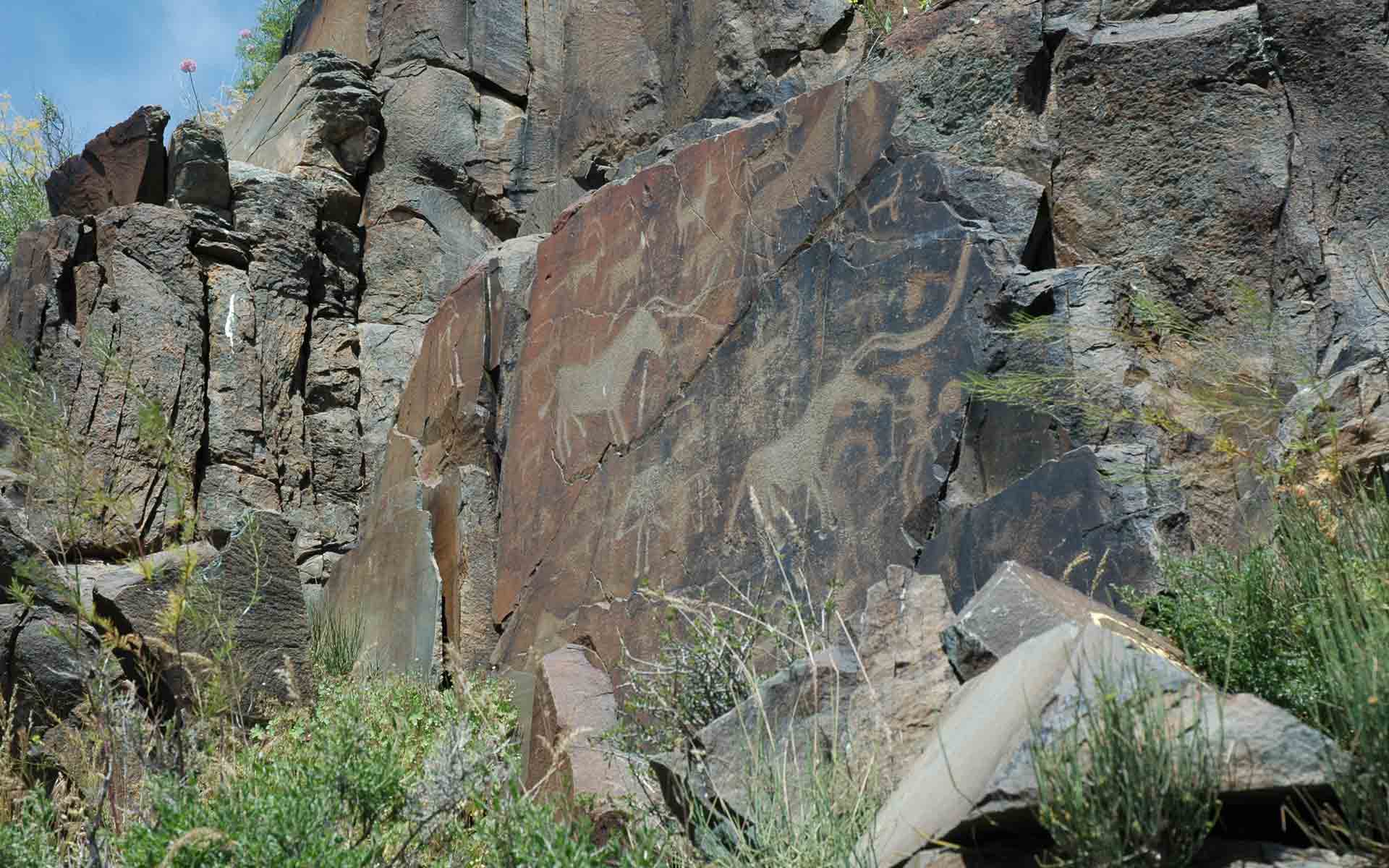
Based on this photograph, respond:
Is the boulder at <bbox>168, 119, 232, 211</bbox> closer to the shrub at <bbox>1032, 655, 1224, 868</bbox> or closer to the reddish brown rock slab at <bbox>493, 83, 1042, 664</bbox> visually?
the reddish brown rock slab at <bbox>493, 83, 1042, 664</bbox>

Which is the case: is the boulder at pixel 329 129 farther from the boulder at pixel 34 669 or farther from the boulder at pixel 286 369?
the boulder at pixel 34 669

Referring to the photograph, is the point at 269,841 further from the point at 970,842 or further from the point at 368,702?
the point at 368,702

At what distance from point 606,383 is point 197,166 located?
4.25 metres

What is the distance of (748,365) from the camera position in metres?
5.19

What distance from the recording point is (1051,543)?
3859mm

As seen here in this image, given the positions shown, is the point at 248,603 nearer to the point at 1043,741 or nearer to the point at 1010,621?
the point at 1010,621

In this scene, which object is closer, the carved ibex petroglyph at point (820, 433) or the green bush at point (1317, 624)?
the green bush at point (1317, 624)

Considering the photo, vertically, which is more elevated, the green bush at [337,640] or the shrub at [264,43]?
the shrub at [264,43]

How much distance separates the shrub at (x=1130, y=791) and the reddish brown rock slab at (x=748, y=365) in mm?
1688

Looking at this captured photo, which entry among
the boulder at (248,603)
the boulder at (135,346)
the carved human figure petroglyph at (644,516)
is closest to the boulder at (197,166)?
the boulder at (135,346)

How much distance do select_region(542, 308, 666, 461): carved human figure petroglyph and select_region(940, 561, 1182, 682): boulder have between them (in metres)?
2.90

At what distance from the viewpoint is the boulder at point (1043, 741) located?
2168mm

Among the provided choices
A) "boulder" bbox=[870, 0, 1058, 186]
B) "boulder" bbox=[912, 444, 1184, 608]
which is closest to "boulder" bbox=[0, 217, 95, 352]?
"boulder" bbox=[870, 0, 1058, 186]

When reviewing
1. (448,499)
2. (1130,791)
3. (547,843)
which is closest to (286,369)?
(448,499)
